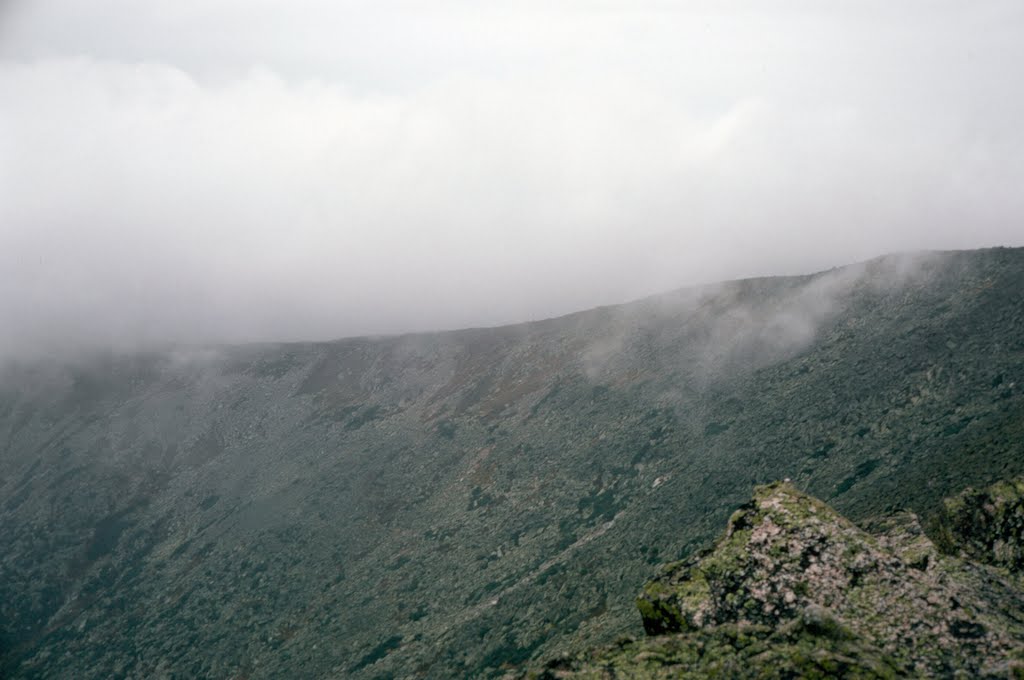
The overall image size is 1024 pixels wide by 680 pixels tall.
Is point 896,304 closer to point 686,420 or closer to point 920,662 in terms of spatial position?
point 686,420

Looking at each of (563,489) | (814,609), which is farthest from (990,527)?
(563,489)

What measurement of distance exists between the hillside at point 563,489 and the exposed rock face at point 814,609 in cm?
4123

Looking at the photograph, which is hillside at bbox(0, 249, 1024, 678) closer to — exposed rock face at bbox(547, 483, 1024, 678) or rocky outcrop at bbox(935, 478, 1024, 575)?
rocky outcrop at bbox(935, 478, 1024, 575)

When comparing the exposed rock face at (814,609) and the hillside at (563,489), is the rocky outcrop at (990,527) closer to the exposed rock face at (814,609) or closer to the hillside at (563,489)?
the exposed rock face at (814,609)

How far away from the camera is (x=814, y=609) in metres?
20.6

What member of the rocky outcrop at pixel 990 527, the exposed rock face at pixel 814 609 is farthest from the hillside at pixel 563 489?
the exposed rock face at pixel 814 609

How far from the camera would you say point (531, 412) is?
596ft

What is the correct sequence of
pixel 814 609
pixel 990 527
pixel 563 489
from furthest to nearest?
pixel 563 489 → pixel 990 527 → pixel 814 609

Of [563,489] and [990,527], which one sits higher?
[990,527]

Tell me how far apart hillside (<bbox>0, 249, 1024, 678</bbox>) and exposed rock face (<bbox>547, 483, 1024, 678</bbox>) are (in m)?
41.2

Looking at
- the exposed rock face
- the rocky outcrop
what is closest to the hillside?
the rocky outcrop

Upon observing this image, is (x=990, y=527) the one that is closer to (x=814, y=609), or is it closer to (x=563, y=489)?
(x=814, y=609)

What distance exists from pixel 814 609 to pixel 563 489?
124 m

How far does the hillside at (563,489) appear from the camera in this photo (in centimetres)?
9794
